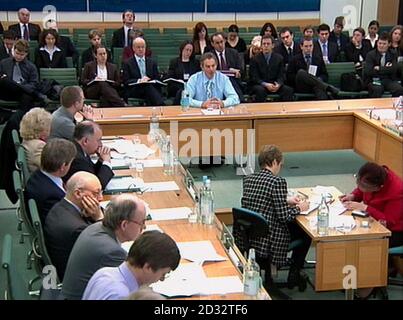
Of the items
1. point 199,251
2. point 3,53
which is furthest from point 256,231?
point 3,53

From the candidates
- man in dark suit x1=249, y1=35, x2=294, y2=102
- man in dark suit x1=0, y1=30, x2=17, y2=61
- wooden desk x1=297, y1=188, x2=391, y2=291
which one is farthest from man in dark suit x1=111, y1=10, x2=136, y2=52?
wooden desk x1=297, y1=188, x2=391, y2=291

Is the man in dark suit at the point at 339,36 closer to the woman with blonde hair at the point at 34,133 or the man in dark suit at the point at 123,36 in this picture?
the man in dark suit at the point at 123,36

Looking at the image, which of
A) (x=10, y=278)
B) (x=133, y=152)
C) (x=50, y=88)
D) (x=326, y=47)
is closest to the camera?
(x=10, y=278)

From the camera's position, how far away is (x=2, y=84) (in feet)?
26.8

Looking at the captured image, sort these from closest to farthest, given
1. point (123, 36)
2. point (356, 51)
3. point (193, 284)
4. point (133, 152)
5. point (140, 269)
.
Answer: point (140, 269) < point (193, 284) < point (133, 152) < point (356, 51) < point (123, 36)

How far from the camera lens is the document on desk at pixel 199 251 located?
136 inches

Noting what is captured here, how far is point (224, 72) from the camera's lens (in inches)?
335

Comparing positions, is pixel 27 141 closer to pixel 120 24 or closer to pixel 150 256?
pixel 150 256

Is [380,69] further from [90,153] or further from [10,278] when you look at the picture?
[10,278]

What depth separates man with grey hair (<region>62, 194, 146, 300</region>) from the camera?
9.96 ft

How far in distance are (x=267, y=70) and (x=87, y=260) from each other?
6004 mm

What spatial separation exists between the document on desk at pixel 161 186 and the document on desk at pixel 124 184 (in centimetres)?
5

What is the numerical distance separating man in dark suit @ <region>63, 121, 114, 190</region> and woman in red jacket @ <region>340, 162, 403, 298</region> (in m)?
1.65
